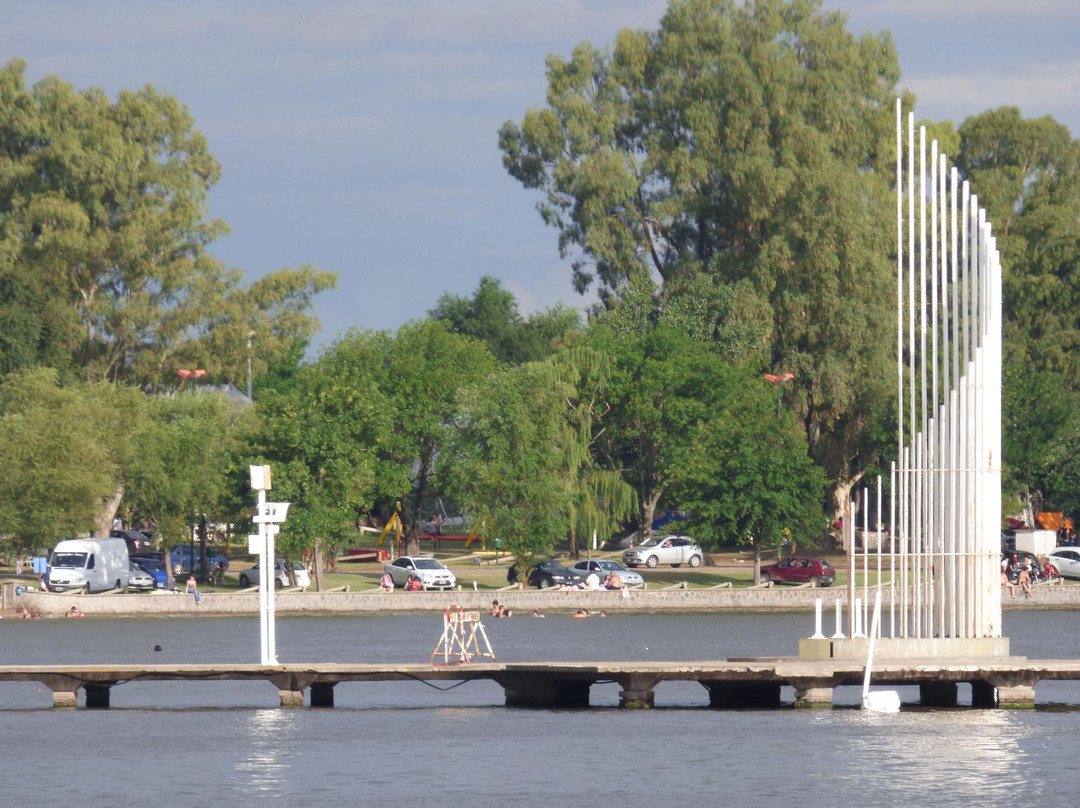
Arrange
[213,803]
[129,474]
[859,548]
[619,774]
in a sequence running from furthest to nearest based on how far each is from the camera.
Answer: [859,548], [129,474], [619,774], [213,803]

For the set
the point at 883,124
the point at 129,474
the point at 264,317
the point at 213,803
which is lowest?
the point at 213,803

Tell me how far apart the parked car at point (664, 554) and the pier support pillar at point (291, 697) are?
159 ft

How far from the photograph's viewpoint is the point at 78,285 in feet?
330

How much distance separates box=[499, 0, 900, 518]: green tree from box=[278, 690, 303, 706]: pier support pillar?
51560 millimetres

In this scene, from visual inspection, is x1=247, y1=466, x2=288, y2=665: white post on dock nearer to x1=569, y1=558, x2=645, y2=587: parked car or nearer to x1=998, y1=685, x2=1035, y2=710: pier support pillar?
x1=998, y1=685, x2=1035, y2=710: pier support pillar

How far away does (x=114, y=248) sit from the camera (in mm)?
98312

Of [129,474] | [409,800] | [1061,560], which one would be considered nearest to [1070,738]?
[409,800]

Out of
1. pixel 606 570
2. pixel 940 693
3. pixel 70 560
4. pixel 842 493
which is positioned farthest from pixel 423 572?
pixel 940 693

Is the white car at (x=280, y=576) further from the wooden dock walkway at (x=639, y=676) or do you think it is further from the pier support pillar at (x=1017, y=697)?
the pier support pillar at (x=1017, y=697)

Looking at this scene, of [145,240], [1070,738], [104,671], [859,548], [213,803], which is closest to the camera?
[213,803]

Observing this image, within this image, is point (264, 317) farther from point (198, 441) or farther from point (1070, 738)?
point (1070, 738)

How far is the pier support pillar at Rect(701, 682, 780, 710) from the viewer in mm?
43375

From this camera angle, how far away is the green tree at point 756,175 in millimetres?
90750

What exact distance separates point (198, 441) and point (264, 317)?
730 inches
